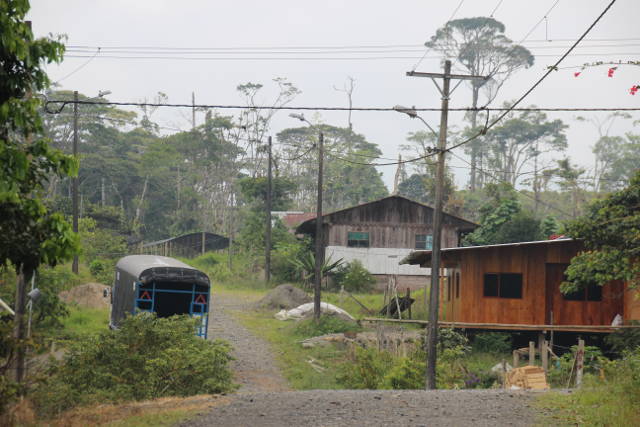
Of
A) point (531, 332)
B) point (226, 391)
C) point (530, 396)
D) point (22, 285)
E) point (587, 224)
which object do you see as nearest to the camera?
point (530, 396)

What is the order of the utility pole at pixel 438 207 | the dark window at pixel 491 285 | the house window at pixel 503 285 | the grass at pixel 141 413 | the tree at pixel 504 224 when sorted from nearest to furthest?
the grass at pixel 141 413, the utility pole at pixel 438 207, the house window at pixel 503 285, the dark window at pixel 491 285, the tree at pixel 504 224

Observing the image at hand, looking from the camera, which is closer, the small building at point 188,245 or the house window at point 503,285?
the house window at point 503,285

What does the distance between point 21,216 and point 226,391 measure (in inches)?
339

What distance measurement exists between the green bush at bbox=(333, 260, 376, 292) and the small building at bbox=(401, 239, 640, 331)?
14670mm

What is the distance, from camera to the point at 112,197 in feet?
232

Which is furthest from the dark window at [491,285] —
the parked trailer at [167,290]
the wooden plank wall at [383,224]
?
the wooden plank wall at [383,224]

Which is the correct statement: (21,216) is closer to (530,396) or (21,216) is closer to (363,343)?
(530,396)

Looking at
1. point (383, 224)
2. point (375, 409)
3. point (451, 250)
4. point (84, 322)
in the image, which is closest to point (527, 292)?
point (451, 250)

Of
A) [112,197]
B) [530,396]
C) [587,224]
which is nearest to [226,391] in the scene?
[530,396]

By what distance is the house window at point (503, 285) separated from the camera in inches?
952

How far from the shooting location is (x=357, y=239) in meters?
42.0

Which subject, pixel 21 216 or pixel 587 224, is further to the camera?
pixel 587 224

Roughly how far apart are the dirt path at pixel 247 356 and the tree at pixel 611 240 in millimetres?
8055

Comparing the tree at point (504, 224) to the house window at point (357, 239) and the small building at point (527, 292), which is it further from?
the small building at point (527, 292)
